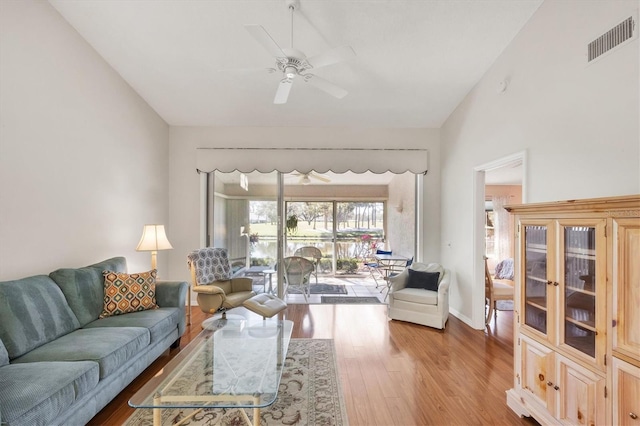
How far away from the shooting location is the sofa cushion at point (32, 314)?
80.5 inches

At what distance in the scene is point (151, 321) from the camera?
2.72m

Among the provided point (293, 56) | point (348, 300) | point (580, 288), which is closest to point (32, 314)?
point (293, 56)

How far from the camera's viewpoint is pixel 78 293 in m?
2.67

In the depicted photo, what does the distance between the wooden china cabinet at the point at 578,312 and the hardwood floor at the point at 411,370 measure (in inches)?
13.8

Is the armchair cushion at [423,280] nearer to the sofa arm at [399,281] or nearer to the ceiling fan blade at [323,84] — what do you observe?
the sofa arm at [399,281]

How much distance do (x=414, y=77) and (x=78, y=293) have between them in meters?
4.31

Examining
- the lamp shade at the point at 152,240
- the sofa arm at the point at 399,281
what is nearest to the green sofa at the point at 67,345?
the lamp shade at the point at 152,240

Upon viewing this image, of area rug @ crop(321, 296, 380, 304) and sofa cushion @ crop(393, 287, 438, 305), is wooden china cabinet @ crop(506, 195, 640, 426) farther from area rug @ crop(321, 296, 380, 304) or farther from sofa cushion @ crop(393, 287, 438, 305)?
area rug @ crop(321, 296, 380, 304)

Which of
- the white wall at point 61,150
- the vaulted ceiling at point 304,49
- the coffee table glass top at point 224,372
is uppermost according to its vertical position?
the vaulted ceiling at point 304,49

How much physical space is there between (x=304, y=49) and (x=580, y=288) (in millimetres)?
3162

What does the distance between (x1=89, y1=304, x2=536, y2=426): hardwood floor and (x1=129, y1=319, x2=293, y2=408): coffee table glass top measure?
0.57 m

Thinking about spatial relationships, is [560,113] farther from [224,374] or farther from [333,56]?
[224,374]

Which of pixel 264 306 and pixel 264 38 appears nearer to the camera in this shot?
pixel 264 38

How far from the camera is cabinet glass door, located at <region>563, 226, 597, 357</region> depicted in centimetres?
171
